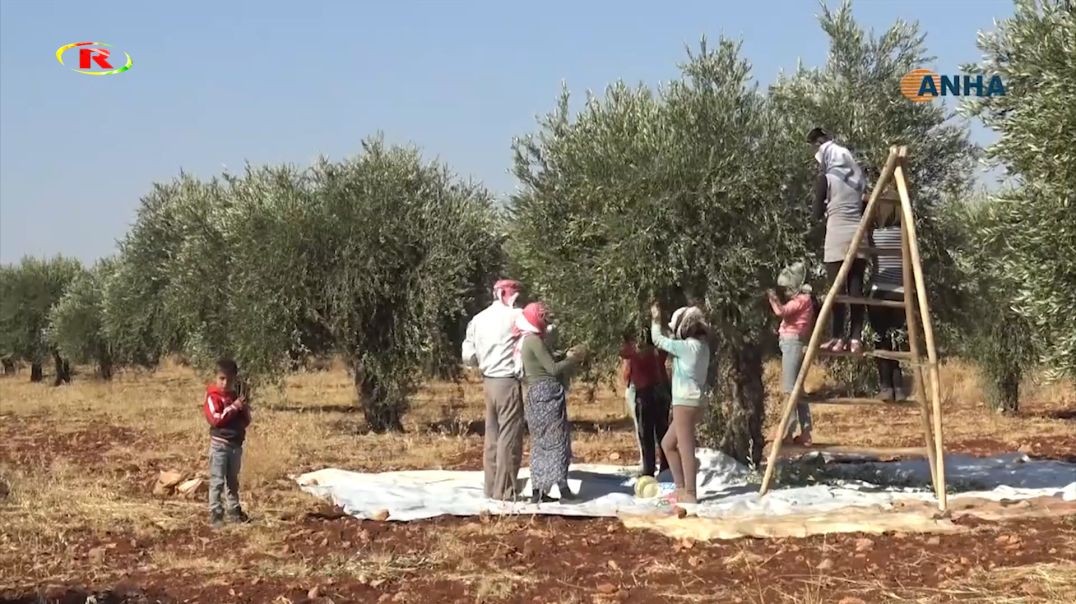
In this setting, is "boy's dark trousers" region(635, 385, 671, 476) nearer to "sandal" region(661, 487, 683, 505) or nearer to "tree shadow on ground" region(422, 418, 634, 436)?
"sandal" region(661, 487, 683, 505)

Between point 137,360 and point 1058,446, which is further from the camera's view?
point 137,360

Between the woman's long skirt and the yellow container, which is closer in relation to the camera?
the woman's long skirt

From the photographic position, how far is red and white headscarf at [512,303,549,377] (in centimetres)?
1034

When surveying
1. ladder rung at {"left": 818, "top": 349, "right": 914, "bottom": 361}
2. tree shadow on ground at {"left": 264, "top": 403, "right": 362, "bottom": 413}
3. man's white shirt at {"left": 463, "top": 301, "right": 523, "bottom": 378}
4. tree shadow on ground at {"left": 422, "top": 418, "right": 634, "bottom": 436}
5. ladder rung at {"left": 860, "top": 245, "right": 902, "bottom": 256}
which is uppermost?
ladder rung at {"left": 860, "top": 245, "right": 902, "bottom": 256}

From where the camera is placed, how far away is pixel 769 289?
1098 cm

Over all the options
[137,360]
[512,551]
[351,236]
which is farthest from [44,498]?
[137,360]

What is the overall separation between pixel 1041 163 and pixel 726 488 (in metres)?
4.13

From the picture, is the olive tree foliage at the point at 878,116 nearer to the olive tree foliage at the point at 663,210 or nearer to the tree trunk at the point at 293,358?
the olive tree foliage at the point at 663,210

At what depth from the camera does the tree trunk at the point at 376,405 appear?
1948 centimetres

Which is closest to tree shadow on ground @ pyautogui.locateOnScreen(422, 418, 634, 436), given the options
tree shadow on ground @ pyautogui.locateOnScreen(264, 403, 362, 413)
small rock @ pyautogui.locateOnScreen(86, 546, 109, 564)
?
tree shadow on ground @ pyautogui.locateOnScreen(264, 403, 362, 413)

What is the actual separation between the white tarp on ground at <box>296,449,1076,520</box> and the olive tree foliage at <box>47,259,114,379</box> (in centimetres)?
2828

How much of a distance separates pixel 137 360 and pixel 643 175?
29.3 meters

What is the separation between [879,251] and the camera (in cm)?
994

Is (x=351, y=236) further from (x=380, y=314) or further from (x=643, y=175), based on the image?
(x=643, y=175)
